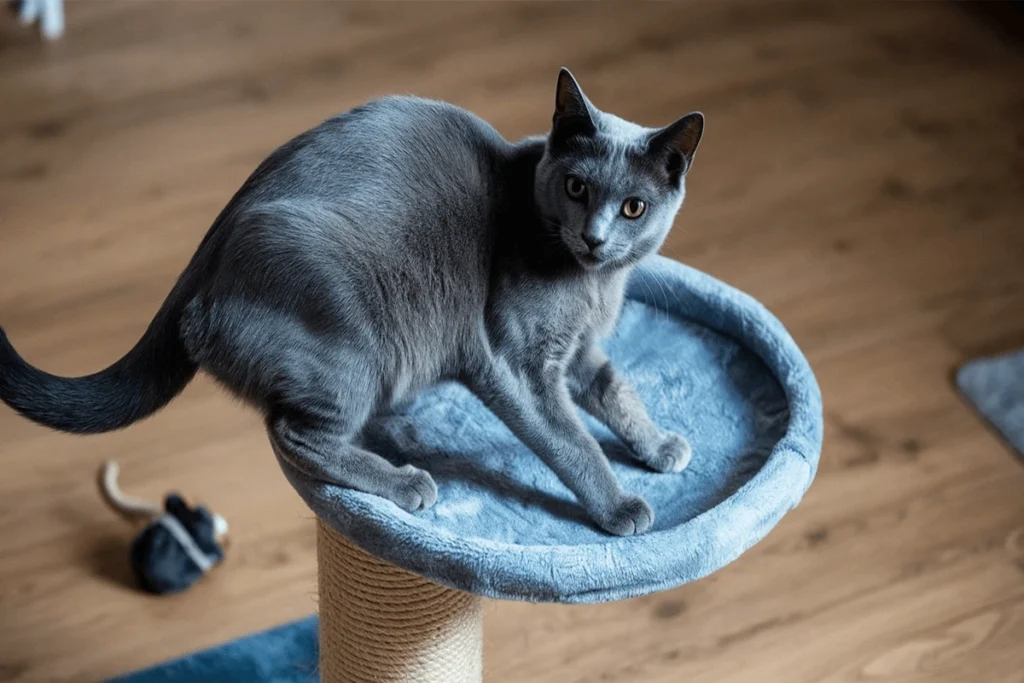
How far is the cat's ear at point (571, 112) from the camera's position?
122cm

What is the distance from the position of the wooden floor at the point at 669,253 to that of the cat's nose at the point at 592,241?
0.76 meters

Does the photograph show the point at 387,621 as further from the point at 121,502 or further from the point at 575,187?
the point at 121,502

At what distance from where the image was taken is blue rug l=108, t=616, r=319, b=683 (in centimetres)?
171

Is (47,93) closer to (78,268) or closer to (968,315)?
(78,268)

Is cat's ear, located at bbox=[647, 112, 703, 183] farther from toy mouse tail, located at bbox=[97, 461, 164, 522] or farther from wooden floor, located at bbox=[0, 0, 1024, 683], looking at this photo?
toy mouse tail, located at bbox=[97, 461, 164, 522]

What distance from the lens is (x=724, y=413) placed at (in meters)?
1.47

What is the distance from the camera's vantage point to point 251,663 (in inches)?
68.2

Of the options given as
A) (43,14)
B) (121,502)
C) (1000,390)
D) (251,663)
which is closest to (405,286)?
(251,663)

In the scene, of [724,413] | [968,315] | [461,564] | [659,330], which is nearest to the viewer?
[461,564]

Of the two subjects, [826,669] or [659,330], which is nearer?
[659,330]

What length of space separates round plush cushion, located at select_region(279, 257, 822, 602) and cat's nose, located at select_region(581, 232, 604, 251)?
279mm

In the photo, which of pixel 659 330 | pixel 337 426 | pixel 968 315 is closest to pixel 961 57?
pixel 968 315

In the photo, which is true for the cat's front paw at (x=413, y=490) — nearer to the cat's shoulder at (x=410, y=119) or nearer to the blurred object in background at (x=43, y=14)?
the cat's shoulder at (x=410, y=119)

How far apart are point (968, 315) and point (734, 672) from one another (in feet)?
2.98
